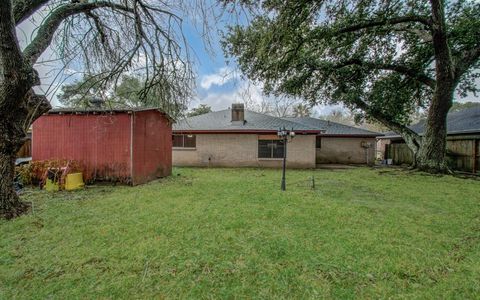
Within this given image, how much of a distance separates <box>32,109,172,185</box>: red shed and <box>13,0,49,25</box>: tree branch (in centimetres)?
355

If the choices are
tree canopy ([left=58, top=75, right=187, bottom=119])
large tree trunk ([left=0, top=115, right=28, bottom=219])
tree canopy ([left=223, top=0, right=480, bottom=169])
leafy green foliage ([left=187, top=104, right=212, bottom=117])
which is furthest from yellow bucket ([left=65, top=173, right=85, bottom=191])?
leafy green foliage ([left=187, top=104, right=212, bottom=117])

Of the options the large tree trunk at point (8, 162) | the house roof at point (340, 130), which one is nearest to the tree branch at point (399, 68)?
the house roof at point (340, 130)

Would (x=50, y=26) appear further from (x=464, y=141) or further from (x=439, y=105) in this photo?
(x=464, y=141)

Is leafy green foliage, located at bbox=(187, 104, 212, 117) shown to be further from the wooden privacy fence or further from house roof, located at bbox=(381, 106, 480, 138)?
the wooden privacy fence

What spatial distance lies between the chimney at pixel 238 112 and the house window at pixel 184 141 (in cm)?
284

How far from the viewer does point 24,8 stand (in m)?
4.44

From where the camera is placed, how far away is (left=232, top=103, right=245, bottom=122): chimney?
587 inches

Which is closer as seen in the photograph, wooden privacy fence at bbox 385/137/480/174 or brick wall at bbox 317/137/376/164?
wooden privacy fence at bbox 385/137/480/174

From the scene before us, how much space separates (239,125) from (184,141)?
11.4 feet

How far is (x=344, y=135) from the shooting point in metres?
16.5

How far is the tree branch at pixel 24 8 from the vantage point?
14.4 feet

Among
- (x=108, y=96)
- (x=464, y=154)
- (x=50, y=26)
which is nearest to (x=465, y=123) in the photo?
(x=464, y=154)

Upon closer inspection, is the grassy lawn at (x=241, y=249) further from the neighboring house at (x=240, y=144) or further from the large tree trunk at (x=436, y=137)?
the neighboring house at (x=240, y=144)

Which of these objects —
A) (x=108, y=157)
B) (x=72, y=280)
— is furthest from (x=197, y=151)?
(x=72, y=280)
